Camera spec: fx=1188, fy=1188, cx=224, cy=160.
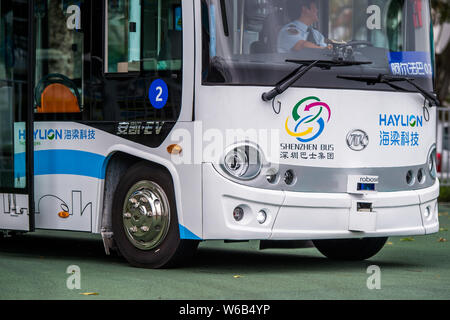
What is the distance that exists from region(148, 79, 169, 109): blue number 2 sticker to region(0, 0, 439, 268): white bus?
1 centimetres

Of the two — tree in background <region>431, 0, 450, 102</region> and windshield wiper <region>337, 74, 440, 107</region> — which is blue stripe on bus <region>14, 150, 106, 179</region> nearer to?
windshield wiper <region>337, 74, 440, 107</region>

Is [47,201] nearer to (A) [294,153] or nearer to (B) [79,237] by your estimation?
(A) [294,153]

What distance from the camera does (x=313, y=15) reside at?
33.3 feet

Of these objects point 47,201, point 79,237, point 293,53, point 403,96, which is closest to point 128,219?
point 47,201

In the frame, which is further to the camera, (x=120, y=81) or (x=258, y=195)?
(x=120, y=81)

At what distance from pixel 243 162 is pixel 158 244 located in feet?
3.45

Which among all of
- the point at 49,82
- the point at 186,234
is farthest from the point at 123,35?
the point at 186,234

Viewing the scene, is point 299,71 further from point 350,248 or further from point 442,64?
point 442,64

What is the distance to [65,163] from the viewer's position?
35.9 ft

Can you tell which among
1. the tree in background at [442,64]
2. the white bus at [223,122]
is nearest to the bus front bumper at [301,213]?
the white bus at [223,122]

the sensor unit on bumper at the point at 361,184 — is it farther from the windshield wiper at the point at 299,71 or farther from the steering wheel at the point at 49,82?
the steering wheel at the point at 49,82

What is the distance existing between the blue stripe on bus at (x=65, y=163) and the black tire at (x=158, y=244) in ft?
1.02
